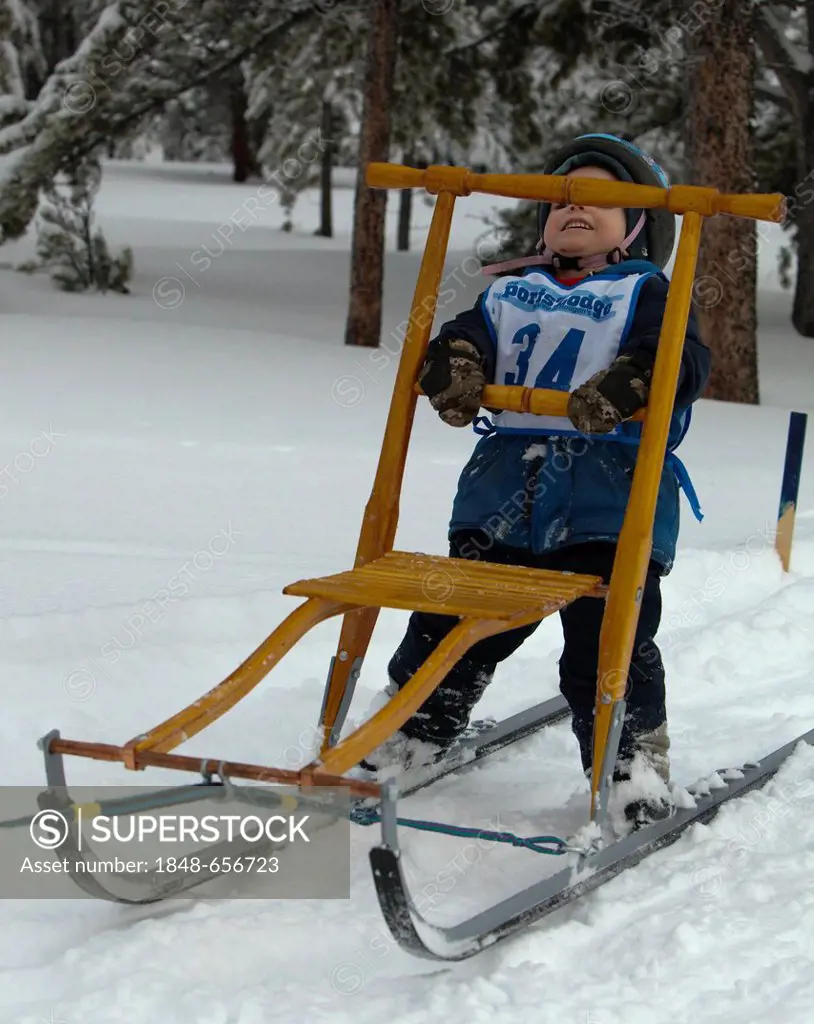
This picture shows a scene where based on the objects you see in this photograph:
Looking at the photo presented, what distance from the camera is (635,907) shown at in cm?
305

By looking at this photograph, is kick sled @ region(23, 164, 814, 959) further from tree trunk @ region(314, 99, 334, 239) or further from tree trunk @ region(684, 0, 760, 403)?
tree trunk @ region(314, 99, 334, 239)

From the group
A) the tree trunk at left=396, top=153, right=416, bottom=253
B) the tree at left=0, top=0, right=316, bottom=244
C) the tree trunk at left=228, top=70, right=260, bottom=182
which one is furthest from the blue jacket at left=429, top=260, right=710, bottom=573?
the tree trunk at left=228, top=70, right=260, bottom=182

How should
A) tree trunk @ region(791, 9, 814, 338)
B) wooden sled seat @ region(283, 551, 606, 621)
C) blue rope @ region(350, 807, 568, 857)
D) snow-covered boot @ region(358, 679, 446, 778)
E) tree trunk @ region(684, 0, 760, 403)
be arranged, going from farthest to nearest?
tree trunk @ region(791, 9, 814, 338)
tree trunk @ region(684, 0, 760, 403)
snow-covered boot @ region(358, 679, 446, 778)
blue rope @ region(350, 807, 568, 857)
wooden sled seat @ region(283, 551, 606, 621)

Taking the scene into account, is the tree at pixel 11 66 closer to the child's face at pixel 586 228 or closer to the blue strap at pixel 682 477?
the child's face at pixel 586 228

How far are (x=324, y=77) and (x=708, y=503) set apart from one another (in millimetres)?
9716

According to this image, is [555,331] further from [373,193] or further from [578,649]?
[373,193]

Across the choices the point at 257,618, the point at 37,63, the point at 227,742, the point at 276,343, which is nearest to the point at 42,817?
the point at 227,742

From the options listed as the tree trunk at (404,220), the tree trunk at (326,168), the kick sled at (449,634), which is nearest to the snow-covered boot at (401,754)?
the kick sled at (449,634)

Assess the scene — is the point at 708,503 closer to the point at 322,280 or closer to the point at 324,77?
the point at 324,77

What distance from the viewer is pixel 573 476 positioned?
11.1 feet

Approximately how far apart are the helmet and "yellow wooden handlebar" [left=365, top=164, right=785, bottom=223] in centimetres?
14

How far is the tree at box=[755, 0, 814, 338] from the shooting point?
14.1 meters

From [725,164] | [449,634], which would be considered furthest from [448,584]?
[725,164]

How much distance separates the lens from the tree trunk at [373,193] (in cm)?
1262
